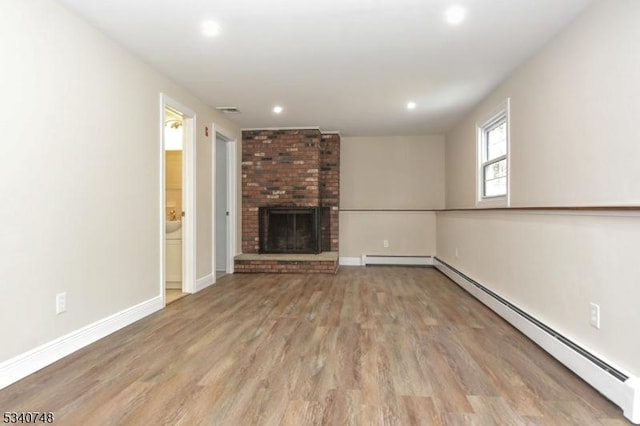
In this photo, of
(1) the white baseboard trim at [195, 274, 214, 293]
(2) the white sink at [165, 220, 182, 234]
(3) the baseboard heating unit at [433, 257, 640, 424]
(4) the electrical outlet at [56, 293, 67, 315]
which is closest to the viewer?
(3) the baseboard heating unit at [433, 257, 640, 424]

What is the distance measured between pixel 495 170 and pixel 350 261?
3.09 m

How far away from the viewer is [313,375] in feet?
6.95

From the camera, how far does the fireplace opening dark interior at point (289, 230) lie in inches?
242

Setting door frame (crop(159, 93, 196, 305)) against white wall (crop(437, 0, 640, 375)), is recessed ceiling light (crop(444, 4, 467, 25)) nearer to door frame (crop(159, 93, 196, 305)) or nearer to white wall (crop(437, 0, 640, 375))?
white wall (crop(437, 0, 640, 375))

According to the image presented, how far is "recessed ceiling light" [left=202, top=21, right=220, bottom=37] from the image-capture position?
262 cm

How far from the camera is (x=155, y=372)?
2166mm

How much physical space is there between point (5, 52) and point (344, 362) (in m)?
2.56

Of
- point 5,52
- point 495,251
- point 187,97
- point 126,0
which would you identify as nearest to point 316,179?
point 187,97

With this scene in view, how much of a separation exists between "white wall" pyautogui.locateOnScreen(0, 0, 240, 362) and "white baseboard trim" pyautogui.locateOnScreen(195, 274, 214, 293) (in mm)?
902

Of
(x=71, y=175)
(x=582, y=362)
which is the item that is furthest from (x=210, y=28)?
(x=582, y=362)

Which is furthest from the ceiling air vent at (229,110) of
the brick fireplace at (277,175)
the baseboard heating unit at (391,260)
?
the baseboard heating unit at (391,260)

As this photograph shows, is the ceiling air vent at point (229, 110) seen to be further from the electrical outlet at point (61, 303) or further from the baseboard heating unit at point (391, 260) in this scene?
the baseboard heating unit at point (391, 260)

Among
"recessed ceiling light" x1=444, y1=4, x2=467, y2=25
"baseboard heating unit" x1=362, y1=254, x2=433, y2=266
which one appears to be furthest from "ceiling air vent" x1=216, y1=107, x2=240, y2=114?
"baseboard heating unit" x1=362, y1=254, x2=433, y2=266

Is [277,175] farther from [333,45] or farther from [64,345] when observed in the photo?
[64,345]
